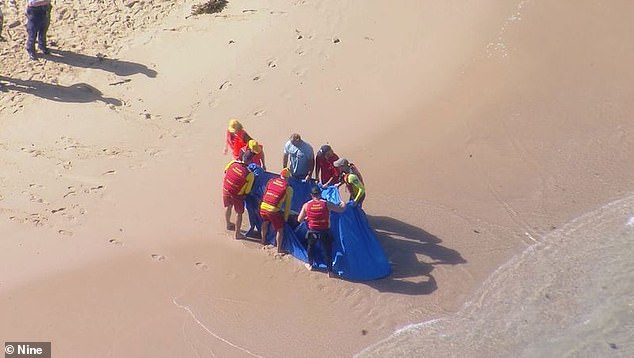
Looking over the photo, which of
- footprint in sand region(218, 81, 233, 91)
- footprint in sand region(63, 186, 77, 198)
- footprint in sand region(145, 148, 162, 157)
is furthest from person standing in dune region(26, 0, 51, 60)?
footprint in sand region(63, 186, 77, 198)

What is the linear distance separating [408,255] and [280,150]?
8.07ft

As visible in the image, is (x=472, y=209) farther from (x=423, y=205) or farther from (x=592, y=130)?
(x=592, y=130)

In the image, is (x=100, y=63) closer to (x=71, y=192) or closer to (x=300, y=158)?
(x=71, y=192)

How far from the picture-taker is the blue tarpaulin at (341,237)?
1022cm

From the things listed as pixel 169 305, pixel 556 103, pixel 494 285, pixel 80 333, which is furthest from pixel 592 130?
pixel 80 333

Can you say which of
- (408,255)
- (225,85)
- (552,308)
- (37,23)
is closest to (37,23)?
(37,23)

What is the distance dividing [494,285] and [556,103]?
3.71m

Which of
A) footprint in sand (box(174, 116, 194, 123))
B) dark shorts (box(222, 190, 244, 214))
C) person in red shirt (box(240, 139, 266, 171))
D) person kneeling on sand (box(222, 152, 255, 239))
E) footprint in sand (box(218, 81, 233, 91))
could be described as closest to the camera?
person kneeling on sand (box(222, 152, 255, 239))

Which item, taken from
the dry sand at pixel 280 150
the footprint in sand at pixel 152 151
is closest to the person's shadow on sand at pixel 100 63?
the dry sand at pixel 280 150

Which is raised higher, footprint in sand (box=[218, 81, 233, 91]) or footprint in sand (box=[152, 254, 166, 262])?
footprint in sand (box=[218, 81, 233, 91])

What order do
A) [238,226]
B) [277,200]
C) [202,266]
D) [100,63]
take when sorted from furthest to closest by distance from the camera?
[100,63], [238,226], [202,266], [277,200]

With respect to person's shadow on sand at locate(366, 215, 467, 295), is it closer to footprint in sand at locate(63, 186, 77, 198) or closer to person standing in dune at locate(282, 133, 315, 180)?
person standing in dune at locate(282, 133, 315, 180)

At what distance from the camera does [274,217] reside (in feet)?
33.8

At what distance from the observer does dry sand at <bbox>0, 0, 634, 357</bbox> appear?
33.3 feet
